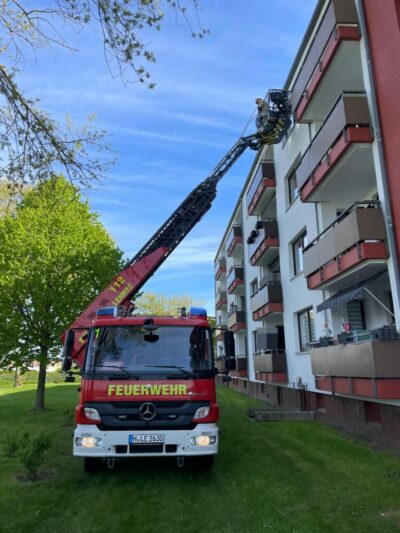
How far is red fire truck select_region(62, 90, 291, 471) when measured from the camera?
690cm

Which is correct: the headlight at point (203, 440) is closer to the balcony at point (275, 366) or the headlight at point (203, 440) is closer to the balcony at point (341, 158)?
the balcony at point (341, 158)

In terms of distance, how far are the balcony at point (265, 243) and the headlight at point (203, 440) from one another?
13039 mm

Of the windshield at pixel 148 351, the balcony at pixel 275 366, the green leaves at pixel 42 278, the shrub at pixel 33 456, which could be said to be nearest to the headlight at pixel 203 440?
the windshield at pixel 148 351

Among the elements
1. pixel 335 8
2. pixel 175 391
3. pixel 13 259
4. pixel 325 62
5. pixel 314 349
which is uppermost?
pixel 335 8

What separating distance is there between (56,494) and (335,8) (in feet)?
40.2

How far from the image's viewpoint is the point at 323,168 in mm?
11734

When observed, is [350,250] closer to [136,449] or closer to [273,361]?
[136,449]

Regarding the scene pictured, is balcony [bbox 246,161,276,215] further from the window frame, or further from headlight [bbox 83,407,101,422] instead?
headlight [bbox 83,407,101,422]

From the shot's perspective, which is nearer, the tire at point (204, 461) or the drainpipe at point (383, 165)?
the tire at point (204, 461)

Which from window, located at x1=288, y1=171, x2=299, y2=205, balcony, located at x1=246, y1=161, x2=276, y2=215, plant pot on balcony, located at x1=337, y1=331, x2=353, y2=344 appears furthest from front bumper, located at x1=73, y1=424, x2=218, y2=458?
balcony, located at x1=246, y1=161, x2=276, y2=215

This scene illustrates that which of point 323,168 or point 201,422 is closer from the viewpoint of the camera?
point 201,422

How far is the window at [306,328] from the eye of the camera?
1564 centimetres

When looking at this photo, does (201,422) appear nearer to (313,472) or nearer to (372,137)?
(313,472)

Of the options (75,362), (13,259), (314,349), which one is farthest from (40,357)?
(314,349)
